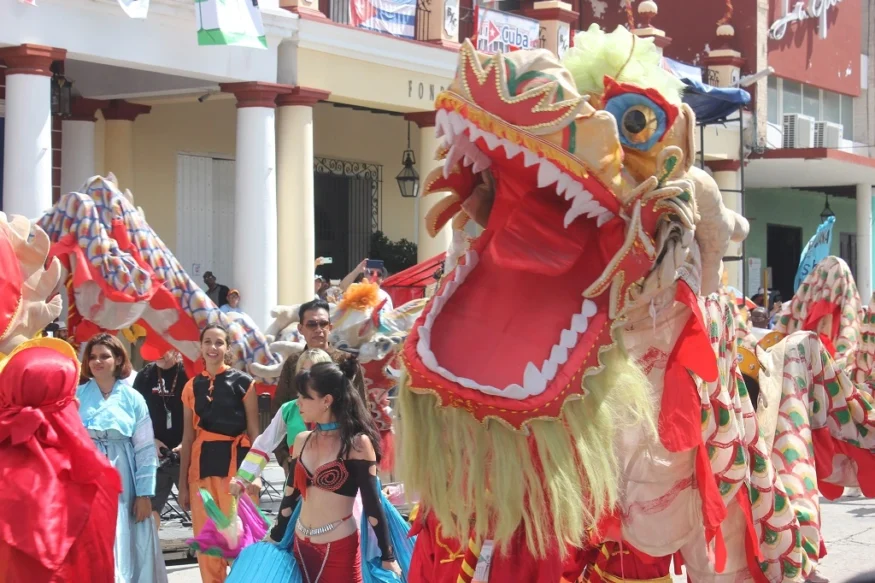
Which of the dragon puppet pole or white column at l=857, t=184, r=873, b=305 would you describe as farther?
white column at l=857, t=184, r=873, b=305

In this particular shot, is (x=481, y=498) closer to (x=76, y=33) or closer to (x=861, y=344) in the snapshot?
(x=861, y=344)

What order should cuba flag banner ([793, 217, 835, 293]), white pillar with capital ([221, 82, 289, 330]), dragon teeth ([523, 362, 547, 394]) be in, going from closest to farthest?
dragon teeth ([523, 362, 547, 394])
cuba flag banner ([793, 217, 835, 293])
white pillar with capital ([221, 82, 289, 330])

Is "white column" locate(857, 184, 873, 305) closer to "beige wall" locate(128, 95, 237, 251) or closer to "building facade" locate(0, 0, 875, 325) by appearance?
"building facade" locate(0, 0, 875, 325)

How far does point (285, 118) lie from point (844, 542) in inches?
337

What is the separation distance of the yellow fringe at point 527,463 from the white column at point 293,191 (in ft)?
38.3

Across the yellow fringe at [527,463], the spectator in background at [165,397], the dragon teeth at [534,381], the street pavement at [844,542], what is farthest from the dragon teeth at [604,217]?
the spectator in background at [165,397]

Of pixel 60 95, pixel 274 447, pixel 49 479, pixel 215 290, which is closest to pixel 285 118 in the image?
pixel 215 290

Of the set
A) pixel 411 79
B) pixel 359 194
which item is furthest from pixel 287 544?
pixel 359 194

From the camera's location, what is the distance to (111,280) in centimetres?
789

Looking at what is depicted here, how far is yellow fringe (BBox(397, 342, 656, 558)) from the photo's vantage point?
3.33 m

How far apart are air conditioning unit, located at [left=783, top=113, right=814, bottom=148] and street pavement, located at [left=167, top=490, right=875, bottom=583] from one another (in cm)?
1480

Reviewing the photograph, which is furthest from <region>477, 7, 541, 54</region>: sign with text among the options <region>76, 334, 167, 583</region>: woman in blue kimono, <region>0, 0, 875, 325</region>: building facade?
<region>76, 334, 167, 583</region>: woman in blue kimono

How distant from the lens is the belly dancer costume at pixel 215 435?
266 inches

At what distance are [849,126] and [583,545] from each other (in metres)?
25.4
